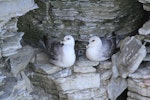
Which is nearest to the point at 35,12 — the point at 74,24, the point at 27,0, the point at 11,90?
the point at 74,24

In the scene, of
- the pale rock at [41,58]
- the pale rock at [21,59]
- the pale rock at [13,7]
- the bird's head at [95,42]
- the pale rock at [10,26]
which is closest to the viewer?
the pale rock at [13,7]

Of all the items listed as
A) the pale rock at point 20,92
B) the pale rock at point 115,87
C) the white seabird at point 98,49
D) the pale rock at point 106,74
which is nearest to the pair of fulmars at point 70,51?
the white seabird at point 98,49

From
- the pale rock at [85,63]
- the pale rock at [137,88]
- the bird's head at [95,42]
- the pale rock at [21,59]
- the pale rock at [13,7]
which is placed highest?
the pale rock at [13,7]

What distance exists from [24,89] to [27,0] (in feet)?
2.57

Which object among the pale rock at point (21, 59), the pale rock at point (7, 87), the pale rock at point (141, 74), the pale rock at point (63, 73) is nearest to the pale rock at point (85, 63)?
the pale rock at point (63, 73)

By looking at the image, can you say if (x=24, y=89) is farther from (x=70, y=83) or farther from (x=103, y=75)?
(x=103, y=75)

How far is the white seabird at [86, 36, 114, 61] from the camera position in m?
3.37

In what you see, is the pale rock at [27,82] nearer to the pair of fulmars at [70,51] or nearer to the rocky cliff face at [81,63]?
the rocky cliff face at [81,63]

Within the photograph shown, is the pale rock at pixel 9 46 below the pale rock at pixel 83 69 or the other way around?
the other way around

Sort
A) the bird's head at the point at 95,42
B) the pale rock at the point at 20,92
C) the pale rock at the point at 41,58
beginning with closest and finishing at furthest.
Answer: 1. the pale rock at the point at 20,92
2. the bird's head at the point at 95,42
3. the pale rock at the point at 41,58

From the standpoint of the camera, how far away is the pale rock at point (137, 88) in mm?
3291

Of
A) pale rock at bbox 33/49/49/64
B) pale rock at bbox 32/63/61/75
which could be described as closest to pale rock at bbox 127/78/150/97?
pale rock at bbox 32/63/61/75

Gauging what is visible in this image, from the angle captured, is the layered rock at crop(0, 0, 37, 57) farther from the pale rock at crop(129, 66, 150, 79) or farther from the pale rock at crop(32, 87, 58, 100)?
the pale rock at crop(129, 66, 150, 79)

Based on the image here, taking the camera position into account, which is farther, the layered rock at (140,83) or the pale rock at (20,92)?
the layered rock at (140,83)
